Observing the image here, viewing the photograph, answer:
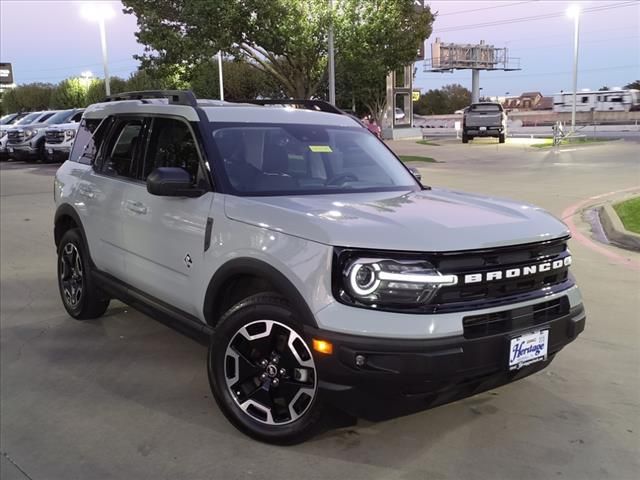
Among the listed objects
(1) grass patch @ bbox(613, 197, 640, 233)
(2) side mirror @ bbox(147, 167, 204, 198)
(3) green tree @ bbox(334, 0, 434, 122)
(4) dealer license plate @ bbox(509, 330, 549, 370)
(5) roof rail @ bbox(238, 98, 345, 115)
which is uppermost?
(3) green tree @ bbox(334, 0, 434, 122)

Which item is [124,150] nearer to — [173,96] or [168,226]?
[173,96]

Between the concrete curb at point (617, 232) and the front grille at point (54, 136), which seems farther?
the front grille at point (54, 136)

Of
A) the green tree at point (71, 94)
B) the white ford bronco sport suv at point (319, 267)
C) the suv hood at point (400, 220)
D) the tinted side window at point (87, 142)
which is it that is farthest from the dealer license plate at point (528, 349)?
the green tree at point (71, 94)

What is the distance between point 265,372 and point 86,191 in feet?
9.11

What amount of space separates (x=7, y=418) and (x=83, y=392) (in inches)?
19.2

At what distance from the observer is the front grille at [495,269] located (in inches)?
117

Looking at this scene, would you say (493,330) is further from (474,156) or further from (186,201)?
(474,156)

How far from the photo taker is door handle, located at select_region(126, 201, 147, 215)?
4395 millimetres

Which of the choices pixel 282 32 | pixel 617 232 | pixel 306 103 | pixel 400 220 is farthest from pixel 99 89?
pixel 400 220

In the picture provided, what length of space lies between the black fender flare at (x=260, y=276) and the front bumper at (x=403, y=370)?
0.11 meters

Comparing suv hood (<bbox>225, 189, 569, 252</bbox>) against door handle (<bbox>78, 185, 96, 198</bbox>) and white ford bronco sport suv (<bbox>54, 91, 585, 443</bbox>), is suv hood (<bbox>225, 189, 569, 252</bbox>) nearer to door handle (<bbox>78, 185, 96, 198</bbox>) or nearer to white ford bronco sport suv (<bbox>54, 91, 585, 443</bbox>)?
white ford bronco sport suv (<bbox>54, 91, 585, 443</bbox>)

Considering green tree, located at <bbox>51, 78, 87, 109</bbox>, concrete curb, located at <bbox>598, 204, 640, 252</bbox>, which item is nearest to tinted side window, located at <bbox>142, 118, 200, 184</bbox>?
concrete curb, located at <bbox>598, 204, 640, 252</bbox>

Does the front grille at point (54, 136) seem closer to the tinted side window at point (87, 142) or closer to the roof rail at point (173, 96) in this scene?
the tinted side window at point (87, 142)

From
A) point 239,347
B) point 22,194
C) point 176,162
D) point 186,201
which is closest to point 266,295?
point 239,347
